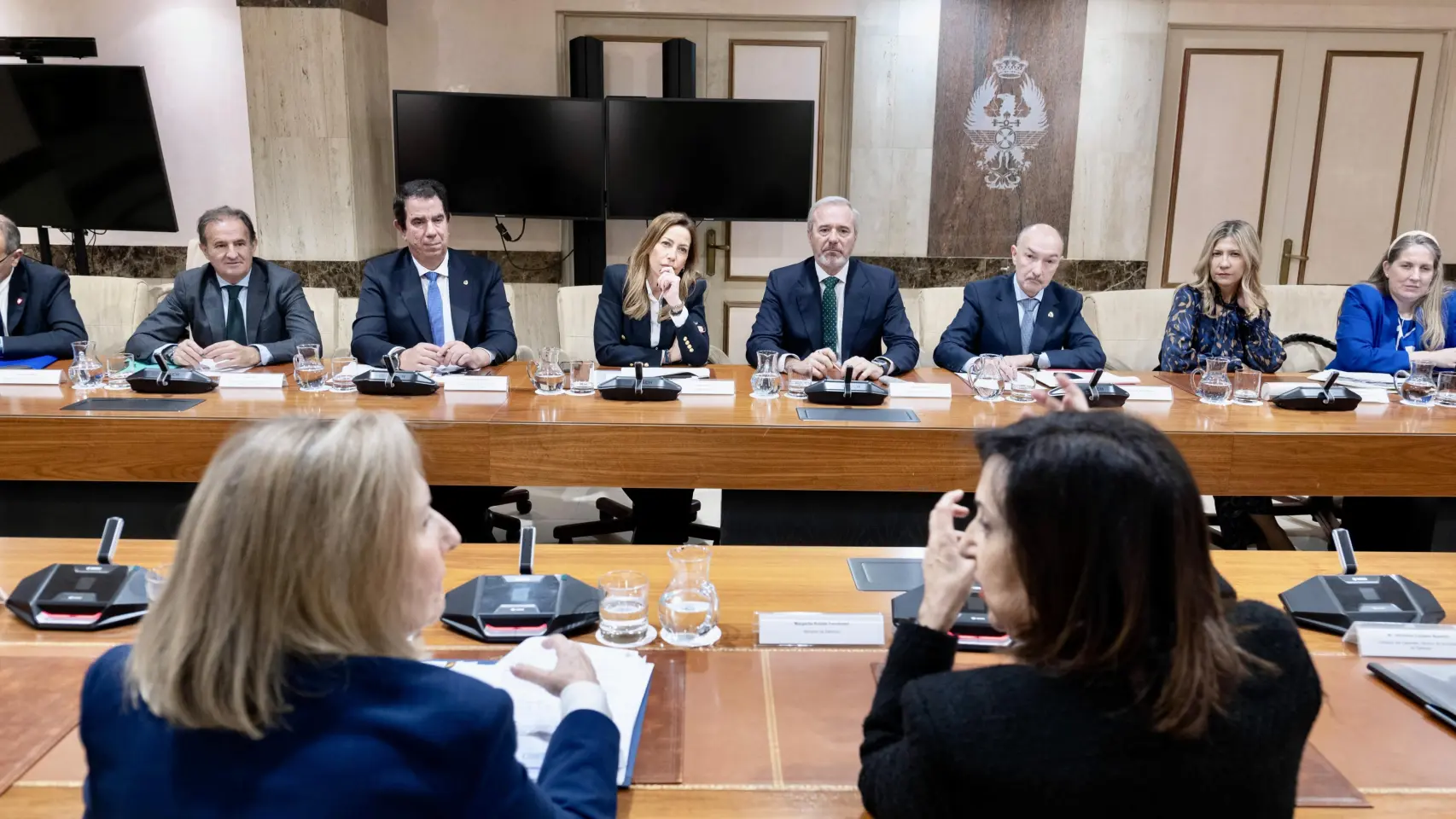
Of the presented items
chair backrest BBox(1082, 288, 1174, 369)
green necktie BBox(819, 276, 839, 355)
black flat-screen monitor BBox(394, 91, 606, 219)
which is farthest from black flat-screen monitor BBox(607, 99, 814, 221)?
chair backrest BBox(1082, 288, 1174, 369)

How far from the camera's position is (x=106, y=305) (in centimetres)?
458

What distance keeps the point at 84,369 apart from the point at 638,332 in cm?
177

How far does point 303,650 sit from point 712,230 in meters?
5.03

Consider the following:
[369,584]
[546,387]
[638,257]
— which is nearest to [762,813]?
[369,584]

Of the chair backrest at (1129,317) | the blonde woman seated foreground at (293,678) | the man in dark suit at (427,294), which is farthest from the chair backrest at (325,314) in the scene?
the blonde woman seated foreground at (293,678)

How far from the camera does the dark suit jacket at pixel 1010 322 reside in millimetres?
3953

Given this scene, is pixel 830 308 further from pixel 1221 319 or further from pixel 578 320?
pixel 1221 319

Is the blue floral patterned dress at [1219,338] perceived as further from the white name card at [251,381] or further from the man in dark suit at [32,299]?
the man in dark suit at [32,299]

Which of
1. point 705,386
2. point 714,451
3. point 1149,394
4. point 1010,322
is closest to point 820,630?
point 714,451

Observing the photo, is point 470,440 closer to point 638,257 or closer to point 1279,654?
point 638,257

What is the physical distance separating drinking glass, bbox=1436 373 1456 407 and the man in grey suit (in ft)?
11.8

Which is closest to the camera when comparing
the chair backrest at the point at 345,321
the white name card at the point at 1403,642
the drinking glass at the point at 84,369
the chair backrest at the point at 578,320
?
the white name card at the point at 1403,642

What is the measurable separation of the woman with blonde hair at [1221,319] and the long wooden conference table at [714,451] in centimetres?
103

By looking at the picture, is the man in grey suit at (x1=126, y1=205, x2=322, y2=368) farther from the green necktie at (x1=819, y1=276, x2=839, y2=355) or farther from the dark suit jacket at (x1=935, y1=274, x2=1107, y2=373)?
the dark suit jacket at (x1=935, y1=274, x2=1107, y2=373)
